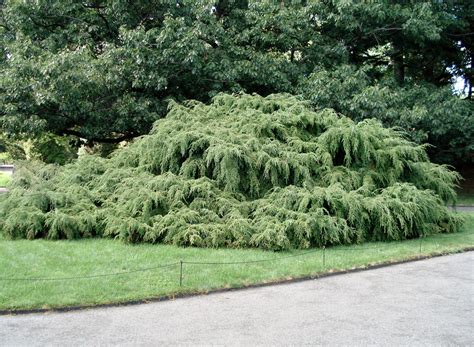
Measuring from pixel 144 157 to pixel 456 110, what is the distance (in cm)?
1014

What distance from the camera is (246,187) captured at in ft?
31.0

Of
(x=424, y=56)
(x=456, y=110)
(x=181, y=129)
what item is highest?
(x=424, y=56)

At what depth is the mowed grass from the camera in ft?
18.9

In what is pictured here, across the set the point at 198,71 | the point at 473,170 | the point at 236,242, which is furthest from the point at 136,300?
the point at 473,170

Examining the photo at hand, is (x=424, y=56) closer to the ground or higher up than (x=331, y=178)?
higher up

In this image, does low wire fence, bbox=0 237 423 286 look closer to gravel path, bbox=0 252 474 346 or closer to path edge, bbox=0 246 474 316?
path edge, bbox=0 246 474 316

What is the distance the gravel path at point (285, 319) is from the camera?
462 cm

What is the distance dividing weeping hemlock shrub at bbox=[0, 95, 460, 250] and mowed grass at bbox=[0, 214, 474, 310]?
0.36 meters

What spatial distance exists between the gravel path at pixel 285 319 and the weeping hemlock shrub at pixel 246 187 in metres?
2.00

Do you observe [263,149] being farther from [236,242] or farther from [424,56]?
[424,56]

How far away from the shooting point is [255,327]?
193 inches

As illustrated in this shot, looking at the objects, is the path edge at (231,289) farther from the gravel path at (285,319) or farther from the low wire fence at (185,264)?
the low wire fence at (185,264)

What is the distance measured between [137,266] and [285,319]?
8.73 ft

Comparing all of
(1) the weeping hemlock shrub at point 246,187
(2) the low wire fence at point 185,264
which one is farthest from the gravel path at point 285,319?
(1) the weeping hemlock shrub at point 246,187
